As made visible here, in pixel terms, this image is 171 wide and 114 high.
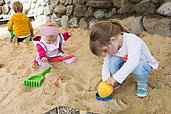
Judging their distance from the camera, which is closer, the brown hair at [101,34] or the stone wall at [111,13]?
the brown hair at [101,34]

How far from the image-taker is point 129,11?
9.57ft

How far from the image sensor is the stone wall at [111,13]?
8.80ft

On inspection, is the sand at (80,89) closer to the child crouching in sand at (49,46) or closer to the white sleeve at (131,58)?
the child crouching in sand at (49,46)

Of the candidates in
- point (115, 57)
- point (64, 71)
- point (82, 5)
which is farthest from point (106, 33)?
point (82, 5)

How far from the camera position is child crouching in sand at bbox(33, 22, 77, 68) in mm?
2256

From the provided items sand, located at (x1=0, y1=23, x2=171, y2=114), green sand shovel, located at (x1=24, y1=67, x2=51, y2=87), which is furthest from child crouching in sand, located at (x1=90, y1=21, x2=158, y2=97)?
green sand shovel, located at (x1=24, y1=67, x2=51, y2=87)

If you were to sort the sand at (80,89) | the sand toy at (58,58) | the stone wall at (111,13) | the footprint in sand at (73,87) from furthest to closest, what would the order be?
the stone wall at (111,13)
the sand toy at (58,58)
the footprint in sand at (73,87)
the sand at (80,89)

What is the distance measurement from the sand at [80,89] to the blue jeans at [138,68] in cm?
11

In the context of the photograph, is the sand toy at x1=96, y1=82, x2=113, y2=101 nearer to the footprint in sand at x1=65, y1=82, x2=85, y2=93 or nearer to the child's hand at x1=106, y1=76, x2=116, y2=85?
the child's hand at x1=106, y1=76, x2=116, y2=85

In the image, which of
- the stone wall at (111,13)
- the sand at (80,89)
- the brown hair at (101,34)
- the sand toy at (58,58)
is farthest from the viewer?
the stone wall at (111,13)

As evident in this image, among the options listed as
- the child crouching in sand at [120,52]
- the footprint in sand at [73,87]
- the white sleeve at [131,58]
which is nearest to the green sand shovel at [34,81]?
the footprint in sand at [73,87]

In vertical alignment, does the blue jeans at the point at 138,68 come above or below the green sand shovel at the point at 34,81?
above

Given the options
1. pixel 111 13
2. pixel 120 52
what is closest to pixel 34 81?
pixel 120 52

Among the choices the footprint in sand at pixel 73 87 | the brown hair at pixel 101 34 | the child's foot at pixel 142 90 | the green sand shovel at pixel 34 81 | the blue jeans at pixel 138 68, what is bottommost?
the green sand shovel at pixel 34 81
